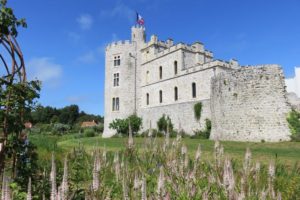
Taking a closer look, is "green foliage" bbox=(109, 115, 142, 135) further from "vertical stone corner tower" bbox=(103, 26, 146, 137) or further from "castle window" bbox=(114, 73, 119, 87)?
"castle window" bbox=(114, 73, 119, 87)

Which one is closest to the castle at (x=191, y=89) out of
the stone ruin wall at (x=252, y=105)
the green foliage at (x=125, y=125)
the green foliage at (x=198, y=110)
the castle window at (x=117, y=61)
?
the stone ruin wall at (x=252, y=105)

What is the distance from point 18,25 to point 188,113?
26405mm

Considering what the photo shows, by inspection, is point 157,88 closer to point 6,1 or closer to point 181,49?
point 181,49

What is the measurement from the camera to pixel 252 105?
908 inches

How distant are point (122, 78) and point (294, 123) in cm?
2080

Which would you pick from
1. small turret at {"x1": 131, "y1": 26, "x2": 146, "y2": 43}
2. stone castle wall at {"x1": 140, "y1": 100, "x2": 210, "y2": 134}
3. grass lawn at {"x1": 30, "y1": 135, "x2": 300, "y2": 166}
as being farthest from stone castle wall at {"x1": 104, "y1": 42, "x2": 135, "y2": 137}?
grass lawn at {"x1": 30, "y1": 135, "x2": 300, "y2": 166}

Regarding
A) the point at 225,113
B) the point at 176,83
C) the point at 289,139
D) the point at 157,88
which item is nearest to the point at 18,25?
the point at 289,139

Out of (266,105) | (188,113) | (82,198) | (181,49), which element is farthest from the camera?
(181,49)

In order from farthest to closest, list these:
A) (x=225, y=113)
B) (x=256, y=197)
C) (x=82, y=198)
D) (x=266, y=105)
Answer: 1. (x=225, y=113)
2. (x=266, y=105)
3. (x=82, y=198)
4. (x=256, y=197)

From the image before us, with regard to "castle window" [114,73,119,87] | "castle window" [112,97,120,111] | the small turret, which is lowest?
"castle window" [112,97,120,111]

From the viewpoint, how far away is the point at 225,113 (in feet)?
81.8

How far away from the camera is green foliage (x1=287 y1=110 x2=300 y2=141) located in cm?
2039

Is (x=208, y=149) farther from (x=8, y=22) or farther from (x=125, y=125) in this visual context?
(x=125, y=125)

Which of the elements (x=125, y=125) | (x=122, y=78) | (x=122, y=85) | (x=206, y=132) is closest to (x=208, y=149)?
(x=206, y=132)
